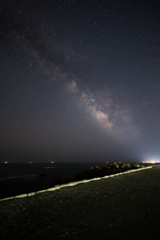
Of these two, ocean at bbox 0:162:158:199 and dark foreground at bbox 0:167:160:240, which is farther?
ocean at bbox 0:162:158:199

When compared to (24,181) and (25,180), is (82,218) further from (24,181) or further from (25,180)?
(25,180)

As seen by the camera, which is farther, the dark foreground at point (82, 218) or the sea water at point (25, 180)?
the sea water at point (25, 180)

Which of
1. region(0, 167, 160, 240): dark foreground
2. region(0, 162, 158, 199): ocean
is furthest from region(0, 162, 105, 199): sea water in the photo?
region(0, 167, 160, 240): dark foreground

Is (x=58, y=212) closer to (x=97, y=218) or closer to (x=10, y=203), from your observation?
(x=97, y=218)

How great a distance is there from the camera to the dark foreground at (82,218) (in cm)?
187

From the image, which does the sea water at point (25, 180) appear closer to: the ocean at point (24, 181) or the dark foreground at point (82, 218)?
the ocean at point (24, 181)

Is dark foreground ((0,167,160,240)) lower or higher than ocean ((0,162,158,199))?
higher

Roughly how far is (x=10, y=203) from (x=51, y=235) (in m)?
1.80

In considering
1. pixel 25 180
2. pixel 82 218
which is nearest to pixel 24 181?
pixel 25 180

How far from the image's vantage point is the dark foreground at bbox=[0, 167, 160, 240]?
6.13 ft

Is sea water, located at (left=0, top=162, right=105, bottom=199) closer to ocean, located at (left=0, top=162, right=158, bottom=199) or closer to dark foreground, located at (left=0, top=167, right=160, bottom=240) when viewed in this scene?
ocean, located at (left=0, top=162, right=158, bottom=199)

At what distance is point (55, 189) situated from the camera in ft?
14.5

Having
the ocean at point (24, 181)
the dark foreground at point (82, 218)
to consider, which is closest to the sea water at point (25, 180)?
the ocean at point (24, 181)

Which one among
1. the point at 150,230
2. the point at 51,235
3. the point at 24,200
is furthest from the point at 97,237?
the point at 24,200
